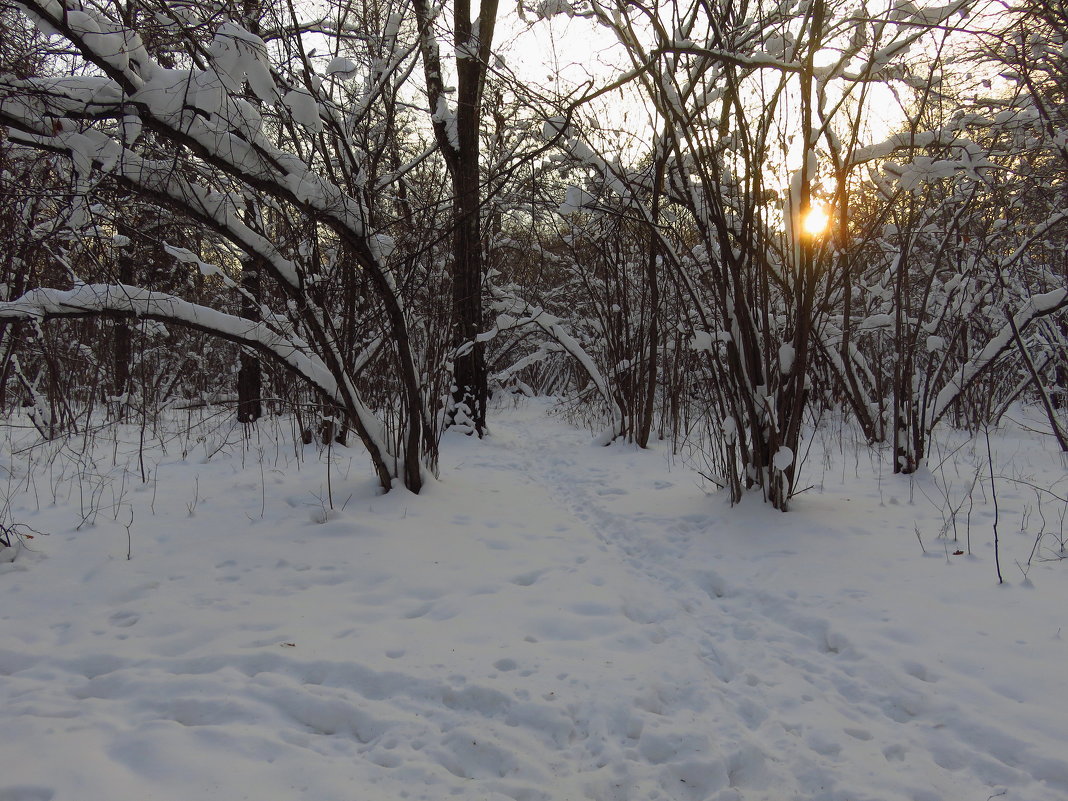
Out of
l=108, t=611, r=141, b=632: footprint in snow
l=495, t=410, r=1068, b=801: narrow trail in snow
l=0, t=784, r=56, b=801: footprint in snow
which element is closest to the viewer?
l=0, t=784, r=56, b=801: footprint in snow

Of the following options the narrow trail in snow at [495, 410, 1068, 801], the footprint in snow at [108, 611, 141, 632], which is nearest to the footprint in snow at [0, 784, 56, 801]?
the footprint in snow at [108, 611, 141, 632]

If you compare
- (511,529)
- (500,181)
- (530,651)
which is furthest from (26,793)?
(500,181)

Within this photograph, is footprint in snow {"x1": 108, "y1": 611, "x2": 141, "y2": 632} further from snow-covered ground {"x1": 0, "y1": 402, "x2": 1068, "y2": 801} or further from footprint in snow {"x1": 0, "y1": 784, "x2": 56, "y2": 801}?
footprint in snow {"x1": 0, "y1": 784, "x2": 56, "y2": 801}

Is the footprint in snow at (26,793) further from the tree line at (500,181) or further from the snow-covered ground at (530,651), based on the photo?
the tree line at (500,181)

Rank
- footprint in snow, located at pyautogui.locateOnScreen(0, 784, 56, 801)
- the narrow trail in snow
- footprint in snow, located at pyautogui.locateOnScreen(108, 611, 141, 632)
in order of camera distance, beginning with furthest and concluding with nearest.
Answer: footprint in snow, located at pyautogui.locateOnScreen(108, 611, 141, 632), the narrow trail in snow, footprint in snow, located at pyautogui.locateOnScreen(0, 784, 56, 801)

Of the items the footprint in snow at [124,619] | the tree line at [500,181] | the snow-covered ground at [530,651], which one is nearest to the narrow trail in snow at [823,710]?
the snow-covered ground at [530,651]

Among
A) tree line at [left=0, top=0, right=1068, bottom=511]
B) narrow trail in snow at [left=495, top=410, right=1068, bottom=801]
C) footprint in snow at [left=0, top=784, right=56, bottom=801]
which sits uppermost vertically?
tree line at [left=0, top=0, right=1068, bottom=511]

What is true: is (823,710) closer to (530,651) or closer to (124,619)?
(530,651)

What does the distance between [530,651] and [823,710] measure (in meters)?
1.13

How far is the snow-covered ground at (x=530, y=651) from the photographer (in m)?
1.78

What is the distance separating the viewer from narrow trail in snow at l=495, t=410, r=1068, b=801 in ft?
5.73

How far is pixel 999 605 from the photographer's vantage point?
2676 millimetres

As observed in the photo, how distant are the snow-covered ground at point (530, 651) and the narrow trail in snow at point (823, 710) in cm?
1

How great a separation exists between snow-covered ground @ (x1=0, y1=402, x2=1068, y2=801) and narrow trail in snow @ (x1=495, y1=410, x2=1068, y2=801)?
0.4 inches
